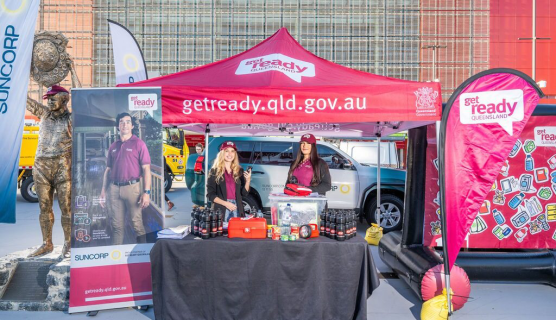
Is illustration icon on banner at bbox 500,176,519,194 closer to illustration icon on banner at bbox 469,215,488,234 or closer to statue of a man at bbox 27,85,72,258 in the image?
illustration icon on banner at bbox 469,215,488,234

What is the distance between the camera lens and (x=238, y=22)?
27406mm

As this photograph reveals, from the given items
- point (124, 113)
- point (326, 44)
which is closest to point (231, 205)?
point (124, 113)

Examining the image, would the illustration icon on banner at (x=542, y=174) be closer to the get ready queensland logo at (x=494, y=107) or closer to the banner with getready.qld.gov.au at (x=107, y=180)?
the get ready queensland logo at (x=494, y=107)

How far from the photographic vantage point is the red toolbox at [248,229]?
3.78 meters

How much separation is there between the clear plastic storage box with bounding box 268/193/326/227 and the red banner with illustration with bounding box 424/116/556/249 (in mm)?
2723

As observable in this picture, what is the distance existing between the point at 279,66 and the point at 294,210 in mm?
1665

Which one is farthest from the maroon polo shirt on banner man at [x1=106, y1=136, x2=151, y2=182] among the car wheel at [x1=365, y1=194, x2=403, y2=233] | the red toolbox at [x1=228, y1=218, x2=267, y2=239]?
the car wheel at [x1=365, y1=194, x2=403, y2=233]

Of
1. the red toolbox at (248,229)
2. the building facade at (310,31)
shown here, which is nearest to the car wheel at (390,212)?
the red toolbox at (248,229)

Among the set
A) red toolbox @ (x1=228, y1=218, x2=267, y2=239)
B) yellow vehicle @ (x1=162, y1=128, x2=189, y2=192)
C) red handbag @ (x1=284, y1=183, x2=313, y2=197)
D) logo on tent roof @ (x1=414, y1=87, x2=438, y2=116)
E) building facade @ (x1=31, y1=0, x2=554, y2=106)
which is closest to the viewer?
red toolbox @ (x1=228, y1=218, x2=267, y2=239)

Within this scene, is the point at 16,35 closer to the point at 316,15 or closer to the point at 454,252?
the point at 454,252

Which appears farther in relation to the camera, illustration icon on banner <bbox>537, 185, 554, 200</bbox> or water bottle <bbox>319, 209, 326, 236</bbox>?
illustration icon on banner <bbox>537, 185, 554, 200</bbox>

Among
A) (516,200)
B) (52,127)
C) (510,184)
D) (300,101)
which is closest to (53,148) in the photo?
(52,127)

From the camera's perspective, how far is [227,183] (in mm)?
4918

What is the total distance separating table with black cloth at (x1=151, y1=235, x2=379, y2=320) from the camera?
143 inches
